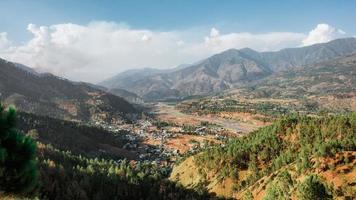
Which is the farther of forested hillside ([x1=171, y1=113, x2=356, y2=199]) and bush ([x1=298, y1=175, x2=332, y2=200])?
forested hillside ([x1=171, y1=113, x2=356, y2=199])

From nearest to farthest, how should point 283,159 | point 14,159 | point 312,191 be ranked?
point 14,159
point 312,191
point 283,159

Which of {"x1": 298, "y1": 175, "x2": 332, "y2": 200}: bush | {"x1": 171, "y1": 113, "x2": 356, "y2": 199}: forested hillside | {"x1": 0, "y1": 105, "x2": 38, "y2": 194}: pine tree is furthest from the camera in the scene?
{"x1": 171, "y1": 113, "x2": 356, "y2": 199}: forested hillside

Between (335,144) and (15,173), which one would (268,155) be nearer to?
(335,144)

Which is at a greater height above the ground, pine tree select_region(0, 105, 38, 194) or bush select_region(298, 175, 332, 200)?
pine tree select_region(0, 105, 38, 194)

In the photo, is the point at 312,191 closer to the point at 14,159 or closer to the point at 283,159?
the point at 14,159

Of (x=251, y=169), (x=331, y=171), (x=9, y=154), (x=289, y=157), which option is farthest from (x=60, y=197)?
(x=9, y=154)

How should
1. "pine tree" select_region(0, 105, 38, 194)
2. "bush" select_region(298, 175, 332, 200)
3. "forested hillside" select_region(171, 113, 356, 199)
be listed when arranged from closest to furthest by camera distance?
1. "pine tree" select_region(0, 105, 38, 194)
2. "bush" select_region(298, 175, 332, 200)
3. "forested hillside" select_region(171, 113, 356, 199)

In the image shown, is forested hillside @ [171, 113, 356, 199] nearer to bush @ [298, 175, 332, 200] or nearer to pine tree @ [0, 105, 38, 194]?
bush @ [298, 175, 332, 200]

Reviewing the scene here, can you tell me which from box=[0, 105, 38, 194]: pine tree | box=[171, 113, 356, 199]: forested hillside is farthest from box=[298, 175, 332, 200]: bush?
box=[0, 105, 38, 194]: pine tree

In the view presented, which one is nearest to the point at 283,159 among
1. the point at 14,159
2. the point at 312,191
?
the point at 312,191
